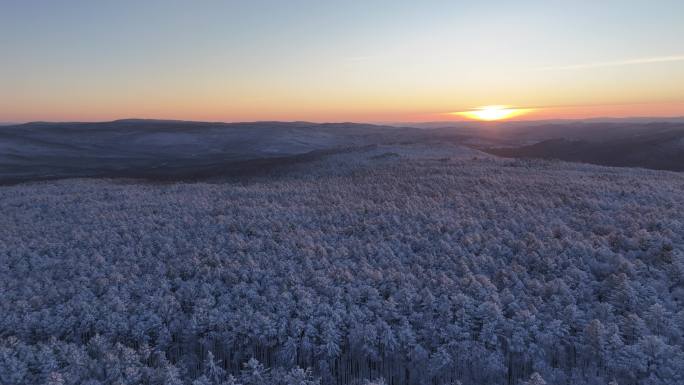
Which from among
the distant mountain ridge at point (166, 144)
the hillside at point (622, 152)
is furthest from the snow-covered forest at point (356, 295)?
the distant mountain ridge at point (166, 144)

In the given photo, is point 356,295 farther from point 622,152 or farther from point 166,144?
point 166,144

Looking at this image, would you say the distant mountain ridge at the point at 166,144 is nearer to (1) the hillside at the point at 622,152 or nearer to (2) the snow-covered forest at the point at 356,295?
(1) the hillside at the point at 622,152

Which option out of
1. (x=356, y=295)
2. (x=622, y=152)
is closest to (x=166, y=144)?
(x=622, y=152)

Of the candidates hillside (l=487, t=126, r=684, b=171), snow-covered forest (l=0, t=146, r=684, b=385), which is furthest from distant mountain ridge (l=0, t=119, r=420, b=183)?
snow-covered forest (l=0, t=146, r=684, b=385)

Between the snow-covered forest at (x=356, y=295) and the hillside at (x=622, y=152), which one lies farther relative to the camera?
the hillside at (x=622, y=152)

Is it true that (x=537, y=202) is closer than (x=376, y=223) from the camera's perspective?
No

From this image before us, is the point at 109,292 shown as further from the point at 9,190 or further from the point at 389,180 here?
the point at 9,190

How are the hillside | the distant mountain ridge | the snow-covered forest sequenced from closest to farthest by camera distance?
the snow-covered forest < the hillside < the distant mountain ridge

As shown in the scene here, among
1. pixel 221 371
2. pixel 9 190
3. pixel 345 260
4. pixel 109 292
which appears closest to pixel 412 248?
pixel 345 260

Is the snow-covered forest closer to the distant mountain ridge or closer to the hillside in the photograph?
the hillside
